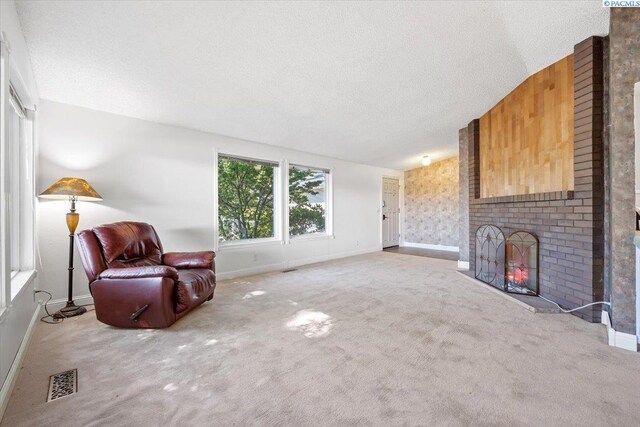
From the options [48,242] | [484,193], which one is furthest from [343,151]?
[48,242]

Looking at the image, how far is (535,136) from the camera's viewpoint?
3.06 metres

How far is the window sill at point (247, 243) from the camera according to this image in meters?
4.20

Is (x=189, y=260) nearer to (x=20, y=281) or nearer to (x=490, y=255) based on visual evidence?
(x=20, y=281)

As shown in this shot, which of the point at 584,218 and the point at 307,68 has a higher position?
the point at 307,68

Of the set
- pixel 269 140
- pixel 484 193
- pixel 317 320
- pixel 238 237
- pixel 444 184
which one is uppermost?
pixel 269 140

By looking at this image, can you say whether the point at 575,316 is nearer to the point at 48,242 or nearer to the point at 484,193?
the point at 484,193

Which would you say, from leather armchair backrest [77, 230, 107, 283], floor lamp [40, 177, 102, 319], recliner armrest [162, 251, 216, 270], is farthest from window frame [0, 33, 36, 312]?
recliner armrest [162, 251, 216, 270]

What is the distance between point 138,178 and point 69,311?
1590 mm

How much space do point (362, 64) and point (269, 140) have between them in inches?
89.7

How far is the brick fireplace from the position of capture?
239 cm

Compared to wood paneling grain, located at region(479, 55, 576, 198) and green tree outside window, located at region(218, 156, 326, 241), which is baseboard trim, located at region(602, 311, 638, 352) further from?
green tree outside window, located at region(218, 156, 326, 241)

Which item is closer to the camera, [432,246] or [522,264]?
[522,264]

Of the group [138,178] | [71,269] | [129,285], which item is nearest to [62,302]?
[71,269]

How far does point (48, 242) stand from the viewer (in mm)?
2848
